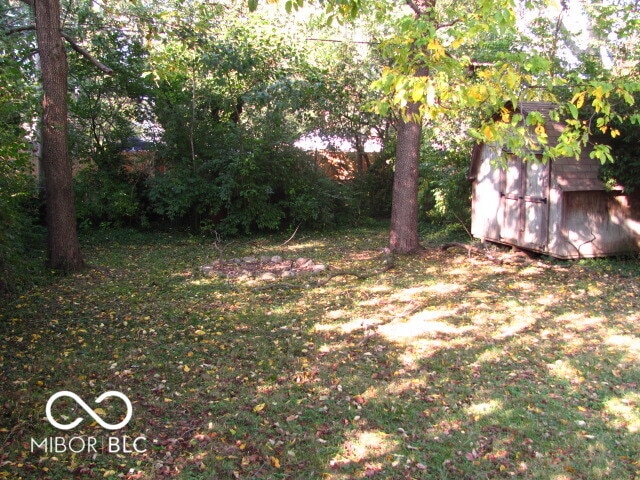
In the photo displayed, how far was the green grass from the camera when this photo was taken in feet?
12.1

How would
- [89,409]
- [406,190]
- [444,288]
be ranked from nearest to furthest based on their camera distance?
[89,409], [444,288], [406,190]

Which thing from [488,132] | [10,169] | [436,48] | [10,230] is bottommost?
[10,230]

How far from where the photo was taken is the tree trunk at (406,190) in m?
11.0

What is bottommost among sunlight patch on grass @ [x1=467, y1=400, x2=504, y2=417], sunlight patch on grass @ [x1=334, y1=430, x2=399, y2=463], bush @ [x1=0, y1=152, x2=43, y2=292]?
sunlight patch on grass @ [x1=334, y1=430, x2=399, y2=463]

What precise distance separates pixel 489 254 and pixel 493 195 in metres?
1.51

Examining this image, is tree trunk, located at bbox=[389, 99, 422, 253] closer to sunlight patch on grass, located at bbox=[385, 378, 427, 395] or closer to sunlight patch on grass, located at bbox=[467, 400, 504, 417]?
sunlight patch on grass, located at bbox=[385, 378, 427, 395]

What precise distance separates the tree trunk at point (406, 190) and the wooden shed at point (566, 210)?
1554mm

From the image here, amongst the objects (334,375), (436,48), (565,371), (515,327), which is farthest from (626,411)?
(436,48)

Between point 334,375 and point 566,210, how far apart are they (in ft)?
22.2

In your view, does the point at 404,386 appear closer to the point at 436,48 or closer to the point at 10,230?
the point at 436,48

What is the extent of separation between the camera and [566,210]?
9.87 m

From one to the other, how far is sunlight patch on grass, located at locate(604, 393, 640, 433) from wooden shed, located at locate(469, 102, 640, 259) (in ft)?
18.8

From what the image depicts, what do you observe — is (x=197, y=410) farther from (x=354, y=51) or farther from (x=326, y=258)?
(x=354, y=51)

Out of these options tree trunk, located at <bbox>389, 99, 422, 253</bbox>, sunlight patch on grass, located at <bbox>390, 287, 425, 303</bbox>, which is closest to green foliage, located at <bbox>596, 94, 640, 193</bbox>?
tree trunk, located at <bbox>389, 99, 422, 253</bbox>
